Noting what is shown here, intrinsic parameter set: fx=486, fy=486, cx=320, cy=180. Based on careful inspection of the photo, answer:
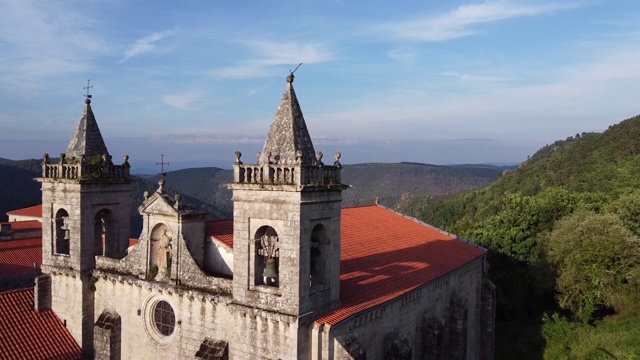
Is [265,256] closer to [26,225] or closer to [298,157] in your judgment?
[298,157]

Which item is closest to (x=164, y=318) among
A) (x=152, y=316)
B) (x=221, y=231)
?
(x=152, y=316)

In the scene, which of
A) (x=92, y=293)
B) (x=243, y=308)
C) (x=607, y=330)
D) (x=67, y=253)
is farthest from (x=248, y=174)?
(x=607, y=330)

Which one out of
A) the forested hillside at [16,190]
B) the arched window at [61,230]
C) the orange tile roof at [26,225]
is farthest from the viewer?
the forested hillside at [16,190]

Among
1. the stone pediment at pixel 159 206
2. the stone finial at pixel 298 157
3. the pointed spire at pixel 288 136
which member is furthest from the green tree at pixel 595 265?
the stone pediment at pixel 159 206

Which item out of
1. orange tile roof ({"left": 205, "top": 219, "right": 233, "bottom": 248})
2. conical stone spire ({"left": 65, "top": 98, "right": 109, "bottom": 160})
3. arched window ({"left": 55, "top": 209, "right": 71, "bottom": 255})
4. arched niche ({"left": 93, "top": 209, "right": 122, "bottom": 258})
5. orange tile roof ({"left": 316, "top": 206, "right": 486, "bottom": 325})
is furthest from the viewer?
arched niche ({"left": 93, "top": 209, "right": 122, "bottom": 258})

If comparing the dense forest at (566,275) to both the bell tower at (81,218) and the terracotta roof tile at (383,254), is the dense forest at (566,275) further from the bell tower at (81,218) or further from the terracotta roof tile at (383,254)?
the bell tower at (81,218)

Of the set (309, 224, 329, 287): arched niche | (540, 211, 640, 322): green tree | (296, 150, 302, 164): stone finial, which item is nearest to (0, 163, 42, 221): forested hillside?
(540, 211, 640, 322): green tree

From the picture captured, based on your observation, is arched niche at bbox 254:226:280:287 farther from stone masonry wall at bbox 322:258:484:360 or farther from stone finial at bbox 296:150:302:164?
stone finial at bbox 296:150:302:164
